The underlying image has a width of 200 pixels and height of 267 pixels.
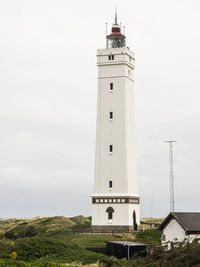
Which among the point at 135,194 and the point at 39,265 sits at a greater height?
the point at 135,194

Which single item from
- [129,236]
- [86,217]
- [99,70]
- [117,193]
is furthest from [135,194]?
[86,217]

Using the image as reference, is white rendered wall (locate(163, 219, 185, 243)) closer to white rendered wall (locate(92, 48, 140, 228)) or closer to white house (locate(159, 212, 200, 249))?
white house (locate(159, 212, 200, 249))

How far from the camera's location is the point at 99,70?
156ft

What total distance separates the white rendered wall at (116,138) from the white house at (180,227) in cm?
1242

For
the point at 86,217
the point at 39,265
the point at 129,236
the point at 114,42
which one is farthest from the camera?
the point at 86,217

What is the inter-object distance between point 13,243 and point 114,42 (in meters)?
26.0

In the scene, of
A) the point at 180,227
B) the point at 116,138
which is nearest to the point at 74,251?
the point at 180,227

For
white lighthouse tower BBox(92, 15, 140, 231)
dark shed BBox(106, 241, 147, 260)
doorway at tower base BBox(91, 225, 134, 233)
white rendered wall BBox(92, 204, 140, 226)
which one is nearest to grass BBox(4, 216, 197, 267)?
dark shed BBox(106, 241, 147, 260)

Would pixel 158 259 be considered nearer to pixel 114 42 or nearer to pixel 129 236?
pixel 129 236

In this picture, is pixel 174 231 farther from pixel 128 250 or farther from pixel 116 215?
pixel 116 215

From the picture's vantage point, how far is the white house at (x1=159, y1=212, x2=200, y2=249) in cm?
3105

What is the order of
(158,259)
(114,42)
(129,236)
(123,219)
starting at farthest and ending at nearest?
(114,42)
(123,219)
(129,236)
(158,259)

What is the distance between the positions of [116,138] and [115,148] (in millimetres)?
936

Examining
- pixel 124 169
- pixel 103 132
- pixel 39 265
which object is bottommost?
pixel 39 265
